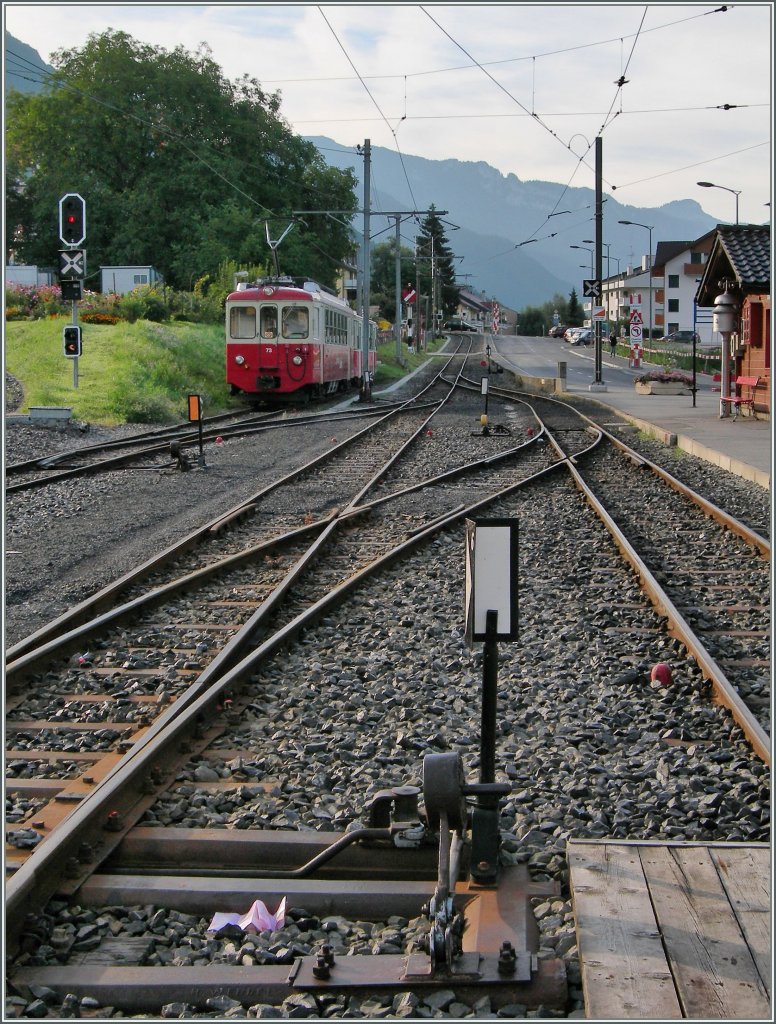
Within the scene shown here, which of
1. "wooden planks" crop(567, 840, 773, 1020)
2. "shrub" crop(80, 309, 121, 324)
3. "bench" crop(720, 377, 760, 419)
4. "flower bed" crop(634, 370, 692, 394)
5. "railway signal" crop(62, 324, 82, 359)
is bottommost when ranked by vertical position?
"wooden planks" crop(567, 840, 773, 1020)

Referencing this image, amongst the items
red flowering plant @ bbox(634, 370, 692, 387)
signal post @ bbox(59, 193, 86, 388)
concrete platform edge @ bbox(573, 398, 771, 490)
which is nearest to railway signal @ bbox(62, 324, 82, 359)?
signal post @ bbox(59, 193, 86, 388)

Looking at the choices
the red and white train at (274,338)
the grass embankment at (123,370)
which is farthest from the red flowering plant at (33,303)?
the red and white train at (274,338)

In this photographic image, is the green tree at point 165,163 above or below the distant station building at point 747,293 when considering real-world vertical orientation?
above

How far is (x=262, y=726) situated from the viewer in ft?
17.7

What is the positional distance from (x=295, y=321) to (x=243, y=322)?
1.27 m

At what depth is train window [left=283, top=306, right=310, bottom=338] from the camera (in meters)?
27.2

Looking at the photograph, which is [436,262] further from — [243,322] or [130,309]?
[243,322]

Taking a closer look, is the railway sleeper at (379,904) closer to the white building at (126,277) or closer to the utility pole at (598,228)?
the utility pole at (598,228)

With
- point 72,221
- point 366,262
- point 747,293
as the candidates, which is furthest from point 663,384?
point 72,221

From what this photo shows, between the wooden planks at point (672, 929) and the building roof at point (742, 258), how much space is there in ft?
63.0

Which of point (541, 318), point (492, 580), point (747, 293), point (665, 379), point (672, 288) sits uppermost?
point (541, 318)

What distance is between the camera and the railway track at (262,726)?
3572 mm

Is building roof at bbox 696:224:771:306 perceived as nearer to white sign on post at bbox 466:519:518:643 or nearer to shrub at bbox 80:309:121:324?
white sign on post at bbox 466:519:518:643

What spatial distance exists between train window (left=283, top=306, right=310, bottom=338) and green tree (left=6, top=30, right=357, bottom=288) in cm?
3144
